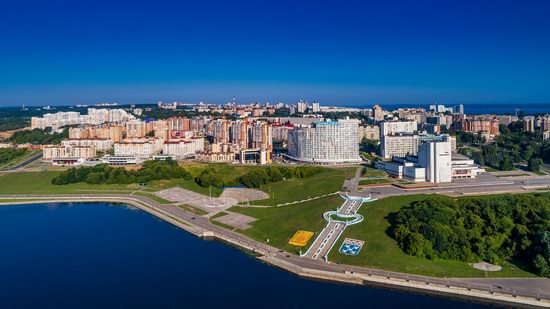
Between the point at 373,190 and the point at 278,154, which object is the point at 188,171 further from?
the point at 373,190

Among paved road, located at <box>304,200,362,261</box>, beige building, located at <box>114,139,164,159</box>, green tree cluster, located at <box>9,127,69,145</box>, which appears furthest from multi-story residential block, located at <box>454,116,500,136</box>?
green tree cluster, located at <box>9,127,69,145</box>

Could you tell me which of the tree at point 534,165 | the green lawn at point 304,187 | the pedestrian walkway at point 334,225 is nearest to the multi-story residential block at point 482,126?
the tree at point 534,165

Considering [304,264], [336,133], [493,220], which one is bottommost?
[304,264]

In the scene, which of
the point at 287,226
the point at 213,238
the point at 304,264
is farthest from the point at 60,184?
the point at 304,264

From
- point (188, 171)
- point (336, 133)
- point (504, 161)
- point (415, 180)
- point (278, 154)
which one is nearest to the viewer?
point (415, 180)

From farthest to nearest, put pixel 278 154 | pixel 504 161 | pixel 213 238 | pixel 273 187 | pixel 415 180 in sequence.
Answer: pixel 278 154, pixel 504 161, pixel 273 187, pixel 415 180, pixel 213 238

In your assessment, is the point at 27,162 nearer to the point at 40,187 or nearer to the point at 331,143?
the point at 40,187

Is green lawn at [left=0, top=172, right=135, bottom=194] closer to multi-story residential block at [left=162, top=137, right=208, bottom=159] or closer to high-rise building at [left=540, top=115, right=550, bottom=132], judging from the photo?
multi-story residential block at [left=162, top=137, right=208, bottom=159]
